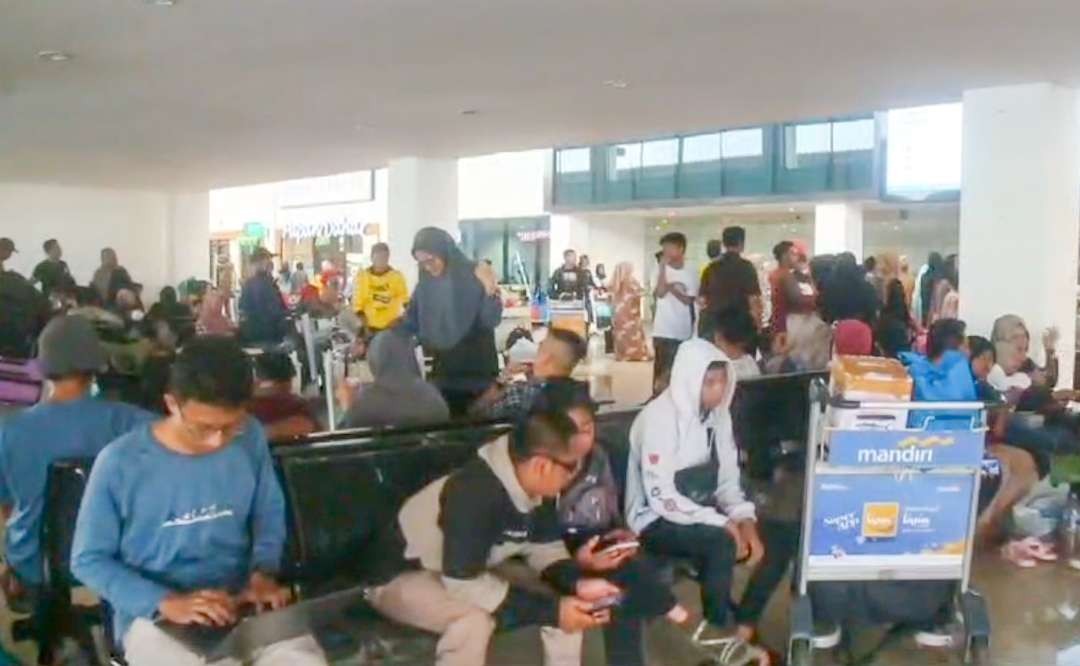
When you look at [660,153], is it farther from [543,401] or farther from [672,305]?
[543,401]

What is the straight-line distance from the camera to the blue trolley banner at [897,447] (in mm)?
3984

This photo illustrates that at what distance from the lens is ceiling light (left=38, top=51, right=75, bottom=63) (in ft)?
25.1

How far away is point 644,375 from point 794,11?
861 cm

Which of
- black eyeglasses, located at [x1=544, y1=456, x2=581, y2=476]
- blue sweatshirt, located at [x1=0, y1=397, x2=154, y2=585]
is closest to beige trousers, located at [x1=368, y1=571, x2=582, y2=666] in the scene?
black eyeglasses, located at [x1=544, y1=456, x2=581, y2=476]

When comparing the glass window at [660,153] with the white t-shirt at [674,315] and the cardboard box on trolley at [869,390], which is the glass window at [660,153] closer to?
the white t-shirt at [674,315]

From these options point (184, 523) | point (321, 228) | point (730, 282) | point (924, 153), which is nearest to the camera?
point (184, 523)

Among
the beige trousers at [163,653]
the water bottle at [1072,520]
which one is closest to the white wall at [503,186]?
the water bottle at [1072,520]

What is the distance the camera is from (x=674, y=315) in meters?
8.44

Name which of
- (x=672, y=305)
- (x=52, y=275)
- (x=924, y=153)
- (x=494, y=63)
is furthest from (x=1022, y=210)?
(x=924, y=153)

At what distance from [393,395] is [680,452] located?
4.06 feet

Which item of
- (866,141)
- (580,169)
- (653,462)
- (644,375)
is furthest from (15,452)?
(580,169)

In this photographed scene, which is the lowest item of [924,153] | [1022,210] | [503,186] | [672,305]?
[672,305]

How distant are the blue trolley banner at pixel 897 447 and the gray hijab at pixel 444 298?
2622mm

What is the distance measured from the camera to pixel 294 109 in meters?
10.4
